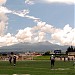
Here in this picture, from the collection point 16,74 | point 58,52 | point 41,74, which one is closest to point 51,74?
point 41,74

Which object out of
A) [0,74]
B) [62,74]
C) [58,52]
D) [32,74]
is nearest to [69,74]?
[62,74]

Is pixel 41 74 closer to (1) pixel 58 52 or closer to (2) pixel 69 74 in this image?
(2) pixel 69 74

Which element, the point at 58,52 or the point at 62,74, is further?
the point at 58,52

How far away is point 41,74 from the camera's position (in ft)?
134

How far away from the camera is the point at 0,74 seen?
41031 mm

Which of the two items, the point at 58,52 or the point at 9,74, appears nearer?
the point at 9,74

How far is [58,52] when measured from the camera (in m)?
134

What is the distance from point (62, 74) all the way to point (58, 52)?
93.8 m

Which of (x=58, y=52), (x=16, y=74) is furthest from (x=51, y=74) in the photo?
(x=58, y=52)

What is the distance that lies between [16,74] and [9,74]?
2.55ft

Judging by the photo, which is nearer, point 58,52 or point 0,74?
point 0,74

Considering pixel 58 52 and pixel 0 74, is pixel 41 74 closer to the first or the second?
pixel 0 74

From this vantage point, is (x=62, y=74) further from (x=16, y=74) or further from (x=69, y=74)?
(x=16, y=74)

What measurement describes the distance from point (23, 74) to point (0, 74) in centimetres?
240
